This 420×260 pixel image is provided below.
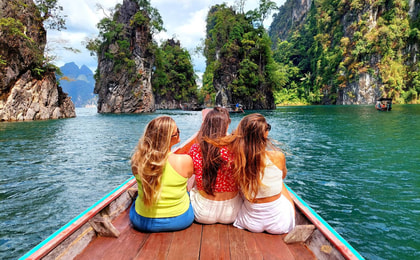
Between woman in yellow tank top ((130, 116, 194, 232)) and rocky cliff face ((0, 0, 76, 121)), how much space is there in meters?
25.5

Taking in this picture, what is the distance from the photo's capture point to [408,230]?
147 inches

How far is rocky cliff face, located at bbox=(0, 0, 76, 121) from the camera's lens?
70.8 feet

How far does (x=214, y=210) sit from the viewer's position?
2557 millimetres

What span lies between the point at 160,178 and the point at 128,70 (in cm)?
4079

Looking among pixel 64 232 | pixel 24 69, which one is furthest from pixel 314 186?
pixel 24 69

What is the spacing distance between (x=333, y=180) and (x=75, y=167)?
24.3 ft

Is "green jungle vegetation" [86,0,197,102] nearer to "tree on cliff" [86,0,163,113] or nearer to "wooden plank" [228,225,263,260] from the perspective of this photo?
"tree on cliff" [86,0,163,113]

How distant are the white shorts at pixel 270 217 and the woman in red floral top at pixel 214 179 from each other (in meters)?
0.19

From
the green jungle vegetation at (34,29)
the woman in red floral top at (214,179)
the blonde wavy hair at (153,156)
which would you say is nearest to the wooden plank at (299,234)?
the woman in red floral top at (214,179)

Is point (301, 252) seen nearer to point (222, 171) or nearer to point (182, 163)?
point (222, 171)

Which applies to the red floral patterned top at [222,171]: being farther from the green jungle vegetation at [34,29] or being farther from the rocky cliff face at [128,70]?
the rocky cliff face at [128,70]

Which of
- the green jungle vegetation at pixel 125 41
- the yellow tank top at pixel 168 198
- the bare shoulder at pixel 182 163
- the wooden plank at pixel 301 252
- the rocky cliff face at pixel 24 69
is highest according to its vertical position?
the green jungle vegetation at pixel 125 41

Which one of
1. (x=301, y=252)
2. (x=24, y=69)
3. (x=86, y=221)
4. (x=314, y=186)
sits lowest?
(x=314, y=186)

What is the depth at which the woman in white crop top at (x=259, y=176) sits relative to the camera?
2289mm
